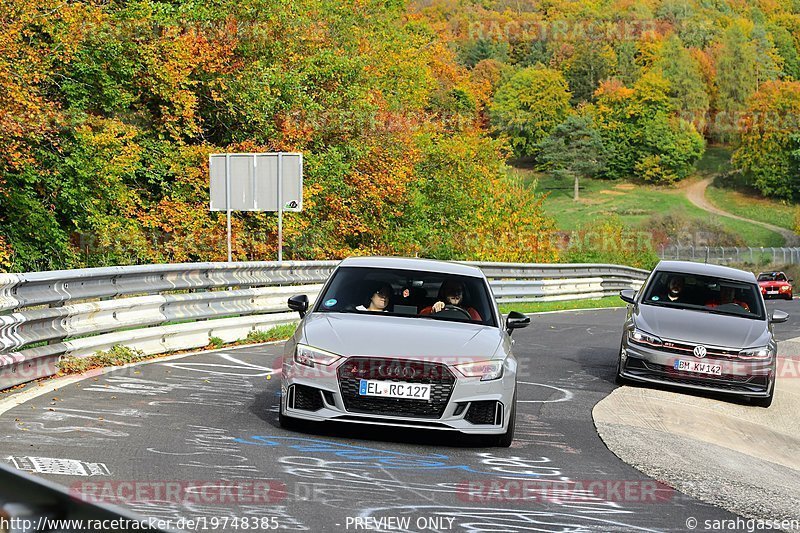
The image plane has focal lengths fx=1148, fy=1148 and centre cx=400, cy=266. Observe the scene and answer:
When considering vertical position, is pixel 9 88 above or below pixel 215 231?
above

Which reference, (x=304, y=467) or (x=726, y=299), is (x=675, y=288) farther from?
(x=304, y=467)

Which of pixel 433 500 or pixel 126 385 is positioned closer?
pixel 433 500

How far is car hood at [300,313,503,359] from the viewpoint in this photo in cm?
819

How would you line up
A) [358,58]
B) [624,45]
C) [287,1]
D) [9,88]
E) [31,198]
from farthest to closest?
[624,45] < [358,58] < [287,1] < [31,198] < [9,88]

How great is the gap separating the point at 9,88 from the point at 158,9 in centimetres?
619

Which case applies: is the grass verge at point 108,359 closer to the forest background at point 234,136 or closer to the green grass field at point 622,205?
the forest background at point 234,136

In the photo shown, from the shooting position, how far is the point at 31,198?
2591 cm

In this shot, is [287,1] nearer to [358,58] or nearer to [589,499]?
[358,58]

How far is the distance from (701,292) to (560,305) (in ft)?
53.8

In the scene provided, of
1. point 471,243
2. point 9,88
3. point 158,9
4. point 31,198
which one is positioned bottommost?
point 471,243

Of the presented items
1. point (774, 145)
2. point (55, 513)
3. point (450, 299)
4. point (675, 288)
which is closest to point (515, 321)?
point (450, 299)

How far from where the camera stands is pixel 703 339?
13.0 m

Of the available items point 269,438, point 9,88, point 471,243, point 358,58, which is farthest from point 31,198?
point 471,243

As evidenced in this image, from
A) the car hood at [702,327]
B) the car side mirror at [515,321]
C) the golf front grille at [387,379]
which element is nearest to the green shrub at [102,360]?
the golf front grille at [387,379]
